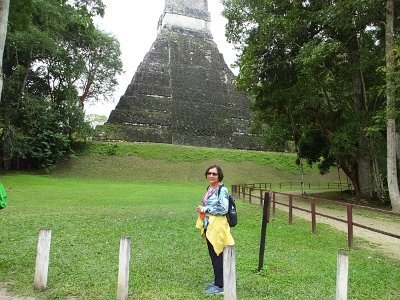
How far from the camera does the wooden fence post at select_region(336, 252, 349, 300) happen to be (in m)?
3.30

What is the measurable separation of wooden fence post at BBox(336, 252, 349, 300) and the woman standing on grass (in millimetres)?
1151

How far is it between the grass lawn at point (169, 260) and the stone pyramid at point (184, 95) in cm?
2212

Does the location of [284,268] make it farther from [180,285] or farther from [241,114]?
[241,114]

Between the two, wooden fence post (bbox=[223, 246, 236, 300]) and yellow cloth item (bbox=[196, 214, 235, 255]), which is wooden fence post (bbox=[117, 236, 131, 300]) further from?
wooden fence post (bbox=[223, 246, 236, 300])

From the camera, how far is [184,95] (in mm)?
35344

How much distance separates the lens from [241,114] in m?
36.5

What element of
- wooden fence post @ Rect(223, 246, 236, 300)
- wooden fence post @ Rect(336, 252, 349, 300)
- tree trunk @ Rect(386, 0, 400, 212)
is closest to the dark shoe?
wooden fence post @ Rect(223, 246, 236, 300)

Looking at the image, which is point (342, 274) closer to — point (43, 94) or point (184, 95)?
point (43, 94)

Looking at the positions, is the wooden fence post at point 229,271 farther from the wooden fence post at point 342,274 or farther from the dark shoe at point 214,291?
the wooden fence post at point 342,274

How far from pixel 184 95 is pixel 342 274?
107 feet

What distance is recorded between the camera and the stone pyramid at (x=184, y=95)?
31969 millimetres

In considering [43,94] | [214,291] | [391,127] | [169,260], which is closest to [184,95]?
[43,94]

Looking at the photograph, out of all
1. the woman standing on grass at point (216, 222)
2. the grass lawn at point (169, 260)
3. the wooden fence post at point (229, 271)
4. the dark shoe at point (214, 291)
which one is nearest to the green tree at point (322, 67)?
the grass lawn at point (169, 260)

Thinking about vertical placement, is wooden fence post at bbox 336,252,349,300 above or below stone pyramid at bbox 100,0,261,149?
below
